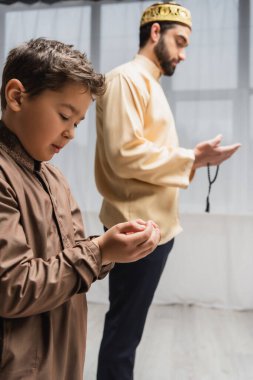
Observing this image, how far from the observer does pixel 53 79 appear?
0.67m

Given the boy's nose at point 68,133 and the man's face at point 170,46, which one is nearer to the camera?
the boy's nose at point 68,133

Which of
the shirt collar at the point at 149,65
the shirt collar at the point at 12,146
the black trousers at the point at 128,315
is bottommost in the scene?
the black trousers at the point at 128,315

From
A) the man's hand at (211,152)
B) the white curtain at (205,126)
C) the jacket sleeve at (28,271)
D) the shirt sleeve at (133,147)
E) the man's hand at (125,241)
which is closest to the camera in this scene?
the jacket sleeve at (28,271)

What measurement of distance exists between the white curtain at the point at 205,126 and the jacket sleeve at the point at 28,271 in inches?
86.7

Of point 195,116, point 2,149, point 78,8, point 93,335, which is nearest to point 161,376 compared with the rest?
point 93,335

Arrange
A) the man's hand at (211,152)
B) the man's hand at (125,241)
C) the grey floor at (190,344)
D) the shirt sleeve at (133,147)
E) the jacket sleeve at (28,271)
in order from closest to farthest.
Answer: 1. the jacket sleeve at (28,271)
2. the man's hand at (125,241)
3. the shirt sleeve at (133,147)
4. the man's hand at (211,152)
5. the grey floor at (190,344)

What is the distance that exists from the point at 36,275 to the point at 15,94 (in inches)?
11.8

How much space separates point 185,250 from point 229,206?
0.44m

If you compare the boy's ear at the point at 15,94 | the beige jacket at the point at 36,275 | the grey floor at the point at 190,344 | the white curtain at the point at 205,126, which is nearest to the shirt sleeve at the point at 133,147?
the beige jacket at the point at 36,275

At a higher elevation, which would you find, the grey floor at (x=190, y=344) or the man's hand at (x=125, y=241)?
the man's hand at (x=125, y=241)

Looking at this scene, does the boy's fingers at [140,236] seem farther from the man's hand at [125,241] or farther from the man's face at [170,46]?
the man's face at [170,46]

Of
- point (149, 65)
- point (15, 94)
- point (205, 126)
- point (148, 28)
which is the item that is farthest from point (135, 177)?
point (205, 126)

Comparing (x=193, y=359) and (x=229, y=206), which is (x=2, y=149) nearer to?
(x=193, y=359)

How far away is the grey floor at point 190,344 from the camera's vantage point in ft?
5.98
